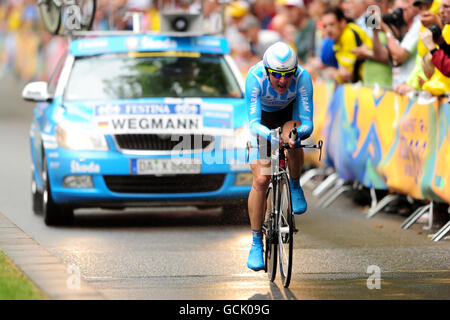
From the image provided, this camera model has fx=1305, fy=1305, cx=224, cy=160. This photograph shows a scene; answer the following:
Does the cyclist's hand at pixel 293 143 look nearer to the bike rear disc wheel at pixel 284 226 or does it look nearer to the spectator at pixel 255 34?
the bike rear disc wheel at pixel 284 226

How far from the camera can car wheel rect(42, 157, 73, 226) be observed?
12.9 m

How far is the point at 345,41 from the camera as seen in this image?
628 inches

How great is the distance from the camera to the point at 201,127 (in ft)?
41.6

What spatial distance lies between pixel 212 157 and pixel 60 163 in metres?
1.49

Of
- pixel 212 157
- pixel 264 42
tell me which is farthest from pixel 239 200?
pixel 264 42

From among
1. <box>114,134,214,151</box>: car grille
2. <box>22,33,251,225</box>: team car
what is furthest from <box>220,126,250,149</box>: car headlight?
<box>114,134,214,151</box>: car grille

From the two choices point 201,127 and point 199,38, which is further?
point 199,38

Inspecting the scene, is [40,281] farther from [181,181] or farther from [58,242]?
[181,181]

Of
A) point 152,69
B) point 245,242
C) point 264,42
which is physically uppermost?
point 152,69

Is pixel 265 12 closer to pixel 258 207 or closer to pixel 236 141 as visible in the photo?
pixel 236 141

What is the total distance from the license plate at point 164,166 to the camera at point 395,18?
3311 mm

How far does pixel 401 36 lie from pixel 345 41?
1.51m
